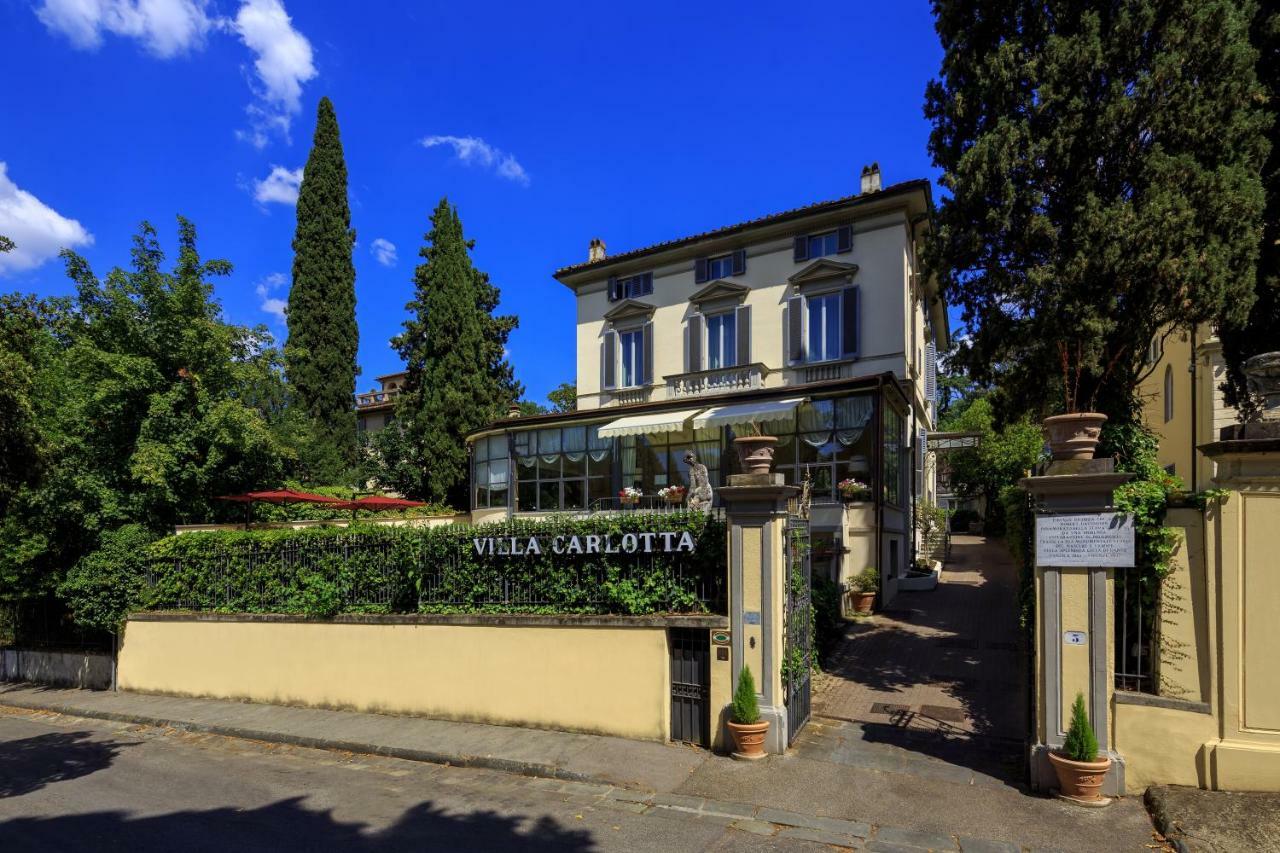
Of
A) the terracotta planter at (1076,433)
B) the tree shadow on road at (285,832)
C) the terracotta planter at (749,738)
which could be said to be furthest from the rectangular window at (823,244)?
the tree shadow on road at (285,832)

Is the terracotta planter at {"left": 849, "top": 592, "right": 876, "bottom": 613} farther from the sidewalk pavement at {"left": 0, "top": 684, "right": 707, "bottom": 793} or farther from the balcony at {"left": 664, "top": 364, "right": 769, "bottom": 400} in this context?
the sidewalk pavement at {"left": 0, "top": 684, "right": 707, "bottom": 793}

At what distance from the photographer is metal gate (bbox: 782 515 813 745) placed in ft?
27.3

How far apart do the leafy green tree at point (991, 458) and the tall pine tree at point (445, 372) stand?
19130mm

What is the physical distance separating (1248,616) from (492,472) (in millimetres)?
19743

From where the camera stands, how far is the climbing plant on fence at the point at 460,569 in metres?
8.93

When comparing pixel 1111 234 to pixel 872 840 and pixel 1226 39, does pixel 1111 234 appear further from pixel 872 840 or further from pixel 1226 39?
pixel 872 840

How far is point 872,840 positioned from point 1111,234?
7.70 meters

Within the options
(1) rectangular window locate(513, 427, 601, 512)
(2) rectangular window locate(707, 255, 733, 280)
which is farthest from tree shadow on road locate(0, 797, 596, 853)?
(2) rectangular window locate(707, 255, 733, 280)

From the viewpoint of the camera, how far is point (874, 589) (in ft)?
50.4

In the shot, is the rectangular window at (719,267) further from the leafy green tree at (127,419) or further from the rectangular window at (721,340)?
the leafy green tree at (127,419)

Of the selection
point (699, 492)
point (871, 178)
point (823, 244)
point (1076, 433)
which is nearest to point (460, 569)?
point (699, 492)

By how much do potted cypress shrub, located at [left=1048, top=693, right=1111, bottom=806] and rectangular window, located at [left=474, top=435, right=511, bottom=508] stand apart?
17.7 m

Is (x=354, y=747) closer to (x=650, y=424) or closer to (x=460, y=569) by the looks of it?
(x=460, y=569)

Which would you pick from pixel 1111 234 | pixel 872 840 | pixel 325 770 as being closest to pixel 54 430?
pixel 325 770
